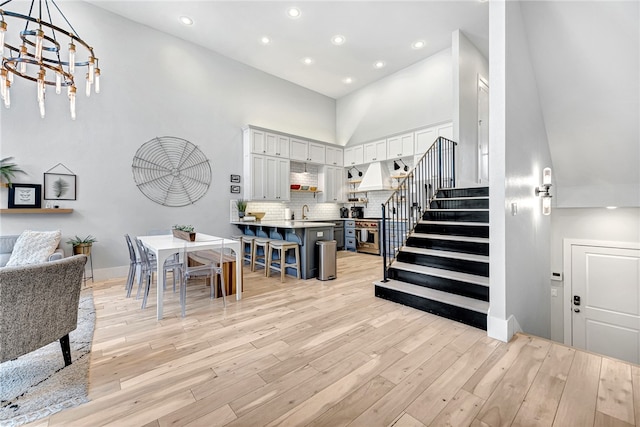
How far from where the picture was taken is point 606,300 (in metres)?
4.16

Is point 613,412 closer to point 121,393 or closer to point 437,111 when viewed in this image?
point 121,393

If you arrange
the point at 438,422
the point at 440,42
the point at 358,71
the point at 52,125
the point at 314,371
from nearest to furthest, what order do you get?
the point at 438,422 → the point at 314,371 → the point at 52,125 → the point at 440,42 → the point at 358,71

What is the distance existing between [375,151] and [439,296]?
5055 millimetres

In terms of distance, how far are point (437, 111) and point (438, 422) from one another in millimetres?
6222

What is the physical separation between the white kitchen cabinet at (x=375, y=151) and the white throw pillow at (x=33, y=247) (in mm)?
6558

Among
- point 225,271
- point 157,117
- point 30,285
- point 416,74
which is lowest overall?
point 225,271

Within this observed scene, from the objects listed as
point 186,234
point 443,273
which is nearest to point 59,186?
point 186,234

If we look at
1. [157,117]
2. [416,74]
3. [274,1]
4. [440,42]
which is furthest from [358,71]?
[157,117]

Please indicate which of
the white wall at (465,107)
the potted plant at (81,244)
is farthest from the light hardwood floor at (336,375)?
the white wall at (465,107)

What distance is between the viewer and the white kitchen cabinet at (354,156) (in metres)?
7.73

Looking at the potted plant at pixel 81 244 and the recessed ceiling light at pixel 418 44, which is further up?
the recessed ceiling light at pixel 418 44

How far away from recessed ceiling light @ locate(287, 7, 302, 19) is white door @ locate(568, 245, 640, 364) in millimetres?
6142

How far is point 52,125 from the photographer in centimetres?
413

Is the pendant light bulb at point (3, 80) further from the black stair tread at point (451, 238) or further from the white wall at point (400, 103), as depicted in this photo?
the white wall at point (400, 103)
